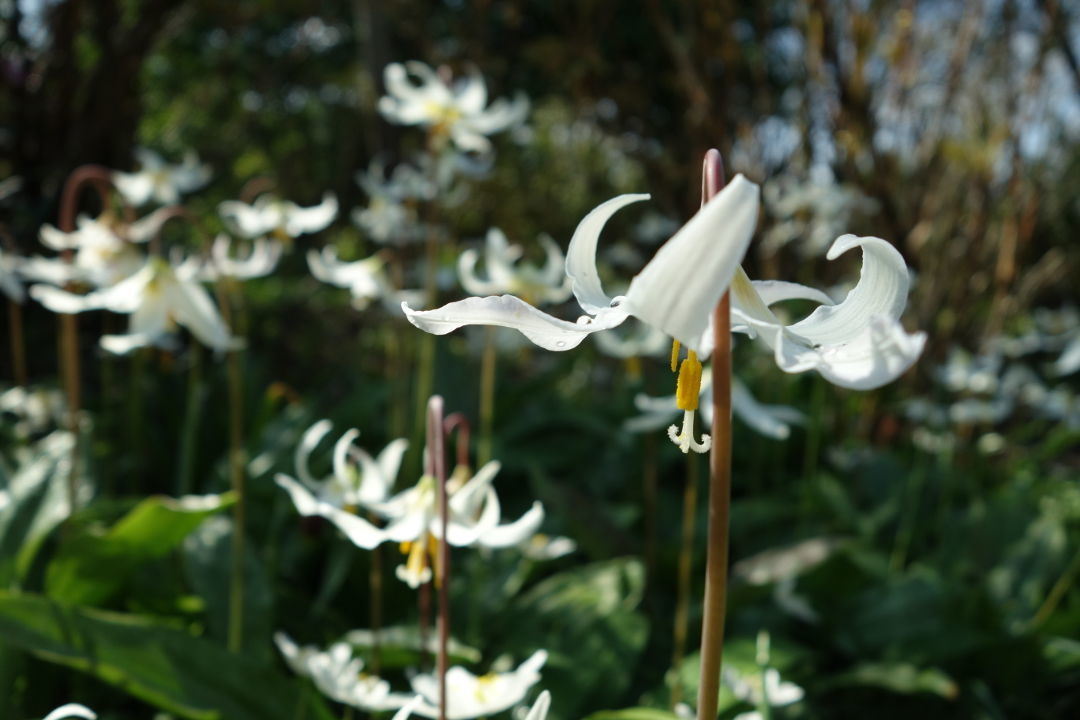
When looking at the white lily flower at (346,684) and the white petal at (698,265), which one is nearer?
the white petal at (698,265)

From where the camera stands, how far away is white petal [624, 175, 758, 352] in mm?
497

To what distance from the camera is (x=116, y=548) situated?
5.68ft

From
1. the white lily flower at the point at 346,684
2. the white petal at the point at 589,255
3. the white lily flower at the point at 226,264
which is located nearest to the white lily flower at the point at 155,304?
the white lily flower at the point at 226,264

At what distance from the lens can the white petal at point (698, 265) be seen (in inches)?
19.6

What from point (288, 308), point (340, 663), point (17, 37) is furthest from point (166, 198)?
point (340, 663)

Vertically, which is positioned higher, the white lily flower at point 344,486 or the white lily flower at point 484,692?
the white lily flower at point 344,486

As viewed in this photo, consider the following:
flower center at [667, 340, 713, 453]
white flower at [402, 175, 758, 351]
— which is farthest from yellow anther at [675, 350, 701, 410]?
white flower at [402, 175, 758, 351]

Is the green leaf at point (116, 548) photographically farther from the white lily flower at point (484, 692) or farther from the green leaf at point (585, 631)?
the green leaf at point (585, 631)

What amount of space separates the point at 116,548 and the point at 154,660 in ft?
1.15

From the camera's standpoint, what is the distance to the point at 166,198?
10.0 feet

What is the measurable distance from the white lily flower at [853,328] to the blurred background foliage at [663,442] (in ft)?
3.92

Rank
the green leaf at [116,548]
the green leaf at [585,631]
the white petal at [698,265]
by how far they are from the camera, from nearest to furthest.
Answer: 1. the white petal at [698,265]
2. the green leaf at [116,548]
3. the green leaf at [585,631]

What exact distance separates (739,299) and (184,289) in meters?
1.45

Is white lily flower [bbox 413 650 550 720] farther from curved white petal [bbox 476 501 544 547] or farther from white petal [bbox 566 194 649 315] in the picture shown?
white petal [bbox 566 194 649 315]
